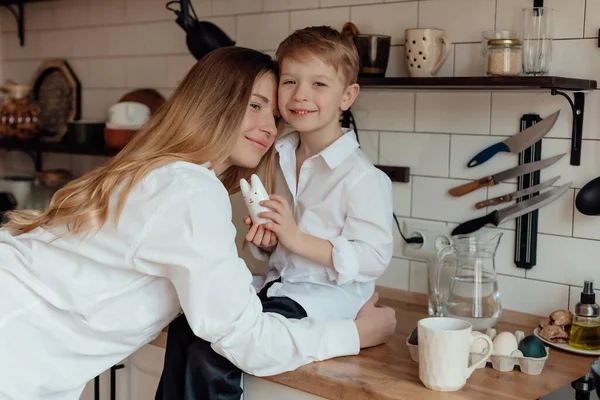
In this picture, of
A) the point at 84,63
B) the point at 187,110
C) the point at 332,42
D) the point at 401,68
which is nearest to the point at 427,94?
the point at 401,68

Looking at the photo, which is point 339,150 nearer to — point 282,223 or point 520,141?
point 282,223

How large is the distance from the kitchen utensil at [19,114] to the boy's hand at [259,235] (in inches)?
56.0

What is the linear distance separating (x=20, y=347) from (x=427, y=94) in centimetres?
109

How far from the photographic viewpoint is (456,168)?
6.51 feet

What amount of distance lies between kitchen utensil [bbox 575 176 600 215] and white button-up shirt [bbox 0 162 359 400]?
62cm

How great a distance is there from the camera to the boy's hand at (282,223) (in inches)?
64.7

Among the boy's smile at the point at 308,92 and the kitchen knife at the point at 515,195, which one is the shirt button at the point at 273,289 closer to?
the boy's smile at the point at 308,92

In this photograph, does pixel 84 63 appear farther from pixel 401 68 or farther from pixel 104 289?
pixel 104 289

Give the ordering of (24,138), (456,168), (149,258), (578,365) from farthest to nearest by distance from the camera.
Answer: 1. (24,138)
2. (456,168)
3. (578,365)
4. (149,258)

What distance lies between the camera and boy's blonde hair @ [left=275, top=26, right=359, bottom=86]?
170 cm

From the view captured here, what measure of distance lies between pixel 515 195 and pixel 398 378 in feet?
1.88

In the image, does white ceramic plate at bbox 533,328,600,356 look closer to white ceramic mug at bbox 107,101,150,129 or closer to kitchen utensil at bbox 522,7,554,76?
kitchen utensil at bbox 522,7,554,76

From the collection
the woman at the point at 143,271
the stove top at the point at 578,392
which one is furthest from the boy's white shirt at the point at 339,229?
the stove top at the point at 578,392

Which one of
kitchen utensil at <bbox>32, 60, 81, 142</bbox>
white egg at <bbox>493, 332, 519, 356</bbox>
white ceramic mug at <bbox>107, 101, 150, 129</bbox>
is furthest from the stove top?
kitchen utensil at <bbox>32, 60, 81, 142</bbox>
